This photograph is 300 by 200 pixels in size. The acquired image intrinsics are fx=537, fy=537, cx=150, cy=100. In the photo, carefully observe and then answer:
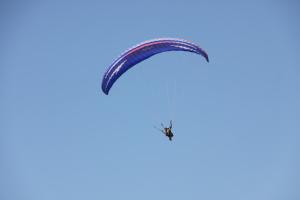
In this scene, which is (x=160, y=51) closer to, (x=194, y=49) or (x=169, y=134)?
(x=194, y=49)

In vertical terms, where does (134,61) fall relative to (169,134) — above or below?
above

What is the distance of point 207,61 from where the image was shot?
4022cm

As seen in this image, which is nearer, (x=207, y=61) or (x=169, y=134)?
(x=207, y=61)

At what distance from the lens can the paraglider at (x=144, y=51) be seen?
4066cm

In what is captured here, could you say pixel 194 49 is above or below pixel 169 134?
above

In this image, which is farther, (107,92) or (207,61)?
(107,92)

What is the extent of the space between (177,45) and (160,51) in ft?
5.39

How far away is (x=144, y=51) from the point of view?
41094 millimetres

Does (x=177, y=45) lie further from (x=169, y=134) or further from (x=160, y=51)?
(x=169, y=134)

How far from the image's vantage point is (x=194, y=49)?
4069 centimetres

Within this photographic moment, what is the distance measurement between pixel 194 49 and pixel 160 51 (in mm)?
2781

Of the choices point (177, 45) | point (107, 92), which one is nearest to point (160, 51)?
point (177, 45)

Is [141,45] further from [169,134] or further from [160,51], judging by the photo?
[169,134]

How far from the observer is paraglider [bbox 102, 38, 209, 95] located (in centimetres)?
4066
